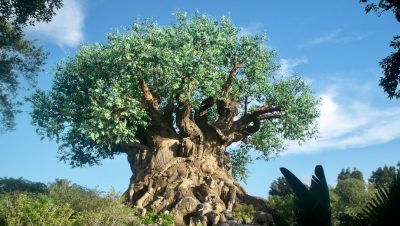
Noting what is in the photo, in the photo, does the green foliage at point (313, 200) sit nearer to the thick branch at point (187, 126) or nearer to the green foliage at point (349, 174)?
the thick branch at point (187, 126)

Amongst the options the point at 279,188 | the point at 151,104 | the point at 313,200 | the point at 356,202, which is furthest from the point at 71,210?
the point at 279,188

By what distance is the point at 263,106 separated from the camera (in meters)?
29.6

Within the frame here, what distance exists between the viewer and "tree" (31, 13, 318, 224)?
24.2 metres

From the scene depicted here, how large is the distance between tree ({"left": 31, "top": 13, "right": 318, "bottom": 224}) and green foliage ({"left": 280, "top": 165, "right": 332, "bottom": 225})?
55.2 ft

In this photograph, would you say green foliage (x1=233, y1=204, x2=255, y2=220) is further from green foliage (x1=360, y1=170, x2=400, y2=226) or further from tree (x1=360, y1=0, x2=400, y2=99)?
green foliage (x1=360, y1=170, x2=400, y2=226)

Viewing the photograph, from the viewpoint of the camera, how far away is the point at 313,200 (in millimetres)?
6309

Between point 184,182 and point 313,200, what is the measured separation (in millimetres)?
19378

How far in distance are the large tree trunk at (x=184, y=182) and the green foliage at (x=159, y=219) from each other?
629mm

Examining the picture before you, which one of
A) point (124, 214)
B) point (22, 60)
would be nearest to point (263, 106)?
point (124, 214)

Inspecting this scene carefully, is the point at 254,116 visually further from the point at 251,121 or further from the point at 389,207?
the point at 389,207

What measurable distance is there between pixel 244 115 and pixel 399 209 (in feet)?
78.9

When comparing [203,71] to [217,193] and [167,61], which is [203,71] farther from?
[217,193]

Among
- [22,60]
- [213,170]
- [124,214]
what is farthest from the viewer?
[22,60]

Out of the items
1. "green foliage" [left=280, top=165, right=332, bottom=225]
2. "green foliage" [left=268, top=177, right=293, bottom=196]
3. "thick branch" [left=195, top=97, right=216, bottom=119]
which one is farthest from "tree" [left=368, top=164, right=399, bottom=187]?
"green foliage" [left=280, top=165, right=332, bottom=225]
